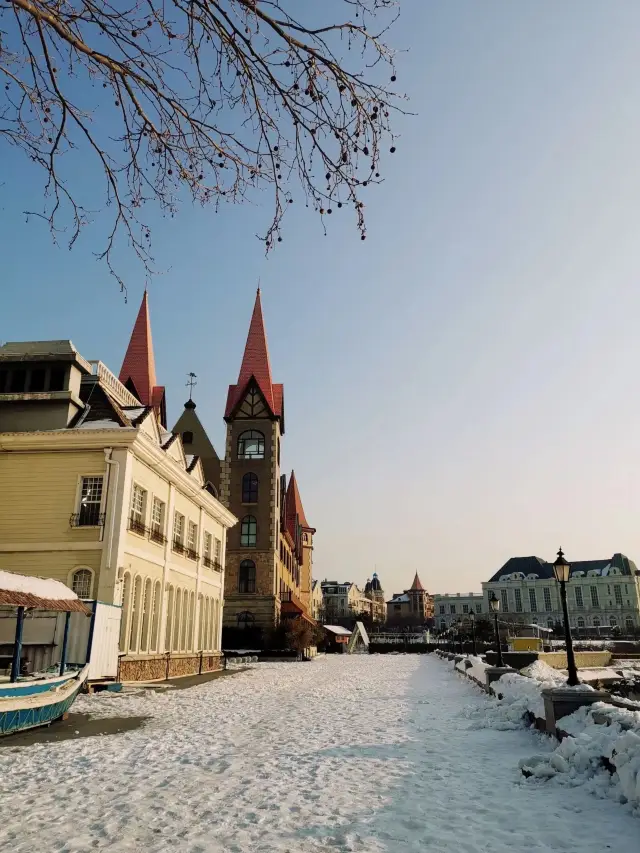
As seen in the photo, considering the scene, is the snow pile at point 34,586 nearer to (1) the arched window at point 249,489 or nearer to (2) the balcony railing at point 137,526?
(2) the balcony railing at point 137,526

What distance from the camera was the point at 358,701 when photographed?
16031mm

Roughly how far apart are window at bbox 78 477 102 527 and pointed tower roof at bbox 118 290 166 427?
22.7 meters

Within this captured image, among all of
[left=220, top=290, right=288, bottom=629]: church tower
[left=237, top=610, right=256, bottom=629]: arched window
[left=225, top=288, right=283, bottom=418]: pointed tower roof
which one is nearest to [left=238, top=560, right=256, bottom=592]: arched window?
Answer: [left=220, top=290, right=288, bottom=629]: church tower

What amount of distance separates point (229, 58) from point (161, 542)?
18938 millimetres

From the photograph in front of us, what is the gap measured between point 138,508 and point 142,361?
77.8 feet

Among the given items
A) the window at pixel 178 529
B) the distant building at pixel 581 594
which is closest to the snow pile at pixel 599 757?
the window at pixel 178 529

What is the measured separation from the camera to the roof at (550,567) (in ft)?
429

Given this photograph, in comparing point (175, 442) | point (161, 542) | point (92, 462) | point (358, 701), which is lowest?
point (358, 701)

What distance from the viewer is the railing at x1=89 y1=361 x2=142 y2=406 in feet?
73.7

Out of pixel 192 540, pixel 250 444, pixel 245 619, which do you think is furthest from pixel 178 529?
pixel 250 444

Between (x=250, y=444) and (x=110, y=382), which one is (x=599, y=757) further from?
(x=250, y=444)

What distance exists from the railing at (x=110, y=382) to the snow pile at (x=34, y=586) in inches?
465

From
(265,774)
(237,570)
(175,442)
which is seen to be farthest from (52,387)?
(237,570)

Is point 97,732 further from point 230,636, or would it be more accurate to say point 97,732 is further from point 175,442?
point 230,636
